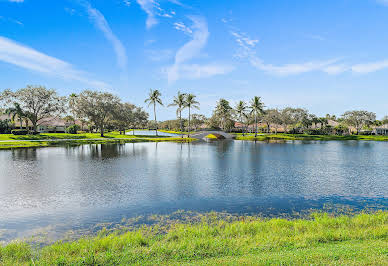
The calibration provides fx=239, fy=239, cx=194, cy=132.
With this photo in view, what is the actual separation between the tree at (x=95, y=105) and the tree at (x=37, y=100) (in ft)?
17.5

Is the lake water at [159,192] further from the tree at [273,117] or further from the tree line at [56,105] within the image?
the tree at [273,117]

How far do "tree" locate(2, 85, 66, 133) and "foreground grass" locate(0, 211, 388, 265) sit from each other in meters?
74.9

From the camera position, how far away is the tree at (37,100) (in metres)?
70.2

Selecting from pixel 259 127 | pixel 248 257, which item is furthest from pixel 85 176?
pixel 259 127

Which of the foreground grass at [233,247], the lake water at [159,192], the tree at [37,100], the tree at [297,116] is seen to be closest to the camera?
the foreground grass at [233,247]

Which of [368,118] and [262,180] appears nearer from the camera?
[262,180]

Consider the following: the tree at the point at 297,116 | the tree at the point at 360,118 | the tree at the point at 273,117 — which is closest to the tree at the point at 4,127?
the tree at the point at 273,117

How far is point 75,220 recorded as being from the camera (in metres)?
13.7

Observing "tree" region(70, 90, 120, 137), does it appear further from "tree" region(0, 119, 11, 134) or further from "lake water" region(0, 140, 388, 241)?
"lake water" region(0, 140, 388, 241)

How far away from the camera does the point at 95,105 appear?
7912 centimetres

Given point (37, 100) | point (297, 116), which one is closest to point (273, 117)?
point (297, 116)

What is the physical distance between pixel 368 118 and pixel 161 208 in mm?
130708

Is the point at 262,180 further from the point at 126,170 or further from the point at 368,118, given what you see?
the point at 368,118

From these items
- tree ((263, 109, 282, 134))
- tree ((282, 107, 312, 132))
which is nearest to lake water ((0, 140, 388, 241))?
tree ((263, 109, 282, 134))
